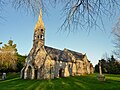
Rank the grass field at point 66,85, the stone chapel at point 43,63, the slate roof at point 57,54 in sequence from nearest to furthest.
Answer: the grass field at point 66,85 < the stone chapel at point 43,63 < the slate roof at point 57,54

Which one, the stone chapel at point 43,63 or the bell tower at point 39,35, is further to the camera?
the bell tower at point 39,35

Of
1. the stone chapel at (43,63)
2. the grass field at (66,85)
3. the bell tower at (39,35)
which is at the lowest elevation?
the grass field at (66,85)

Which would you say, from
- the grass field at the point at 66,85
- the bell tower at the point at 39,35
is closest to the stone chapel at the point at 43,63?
the bell tower at the point at 39,35

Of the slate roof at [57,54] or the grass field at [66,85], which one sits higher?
the slate roof at [57,54]

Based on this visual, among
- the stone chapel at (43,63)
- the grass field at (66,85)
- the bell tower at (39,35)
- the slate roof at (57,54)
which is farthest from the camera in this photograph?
the bell tower at (39,35)

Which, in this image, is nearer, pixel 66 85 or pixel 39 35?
pixel 66 85

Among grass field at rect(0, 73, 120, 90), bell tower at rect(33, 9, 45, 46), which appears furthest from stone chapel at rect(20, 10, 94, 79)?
grass field at rect(0, 73, 120, 90)

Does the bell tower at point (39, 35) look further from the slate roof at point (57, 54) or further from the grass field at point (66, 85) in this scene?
the grass field at point (66, 85)

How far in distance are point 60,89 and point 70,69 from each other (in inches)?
944

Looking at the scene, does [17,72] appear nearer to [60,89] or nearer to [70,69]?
[70,69]

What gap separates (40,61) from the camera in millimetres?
36000

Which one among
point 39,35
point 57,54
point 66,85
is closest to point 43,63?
point 57,54

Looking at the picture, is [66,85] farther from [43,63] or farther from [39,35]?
[39,35]

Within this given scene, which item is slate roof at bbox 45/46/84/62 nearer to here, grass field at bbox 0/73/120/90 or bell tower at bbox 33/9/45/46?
bell tower at bbox 33/9/45/46
